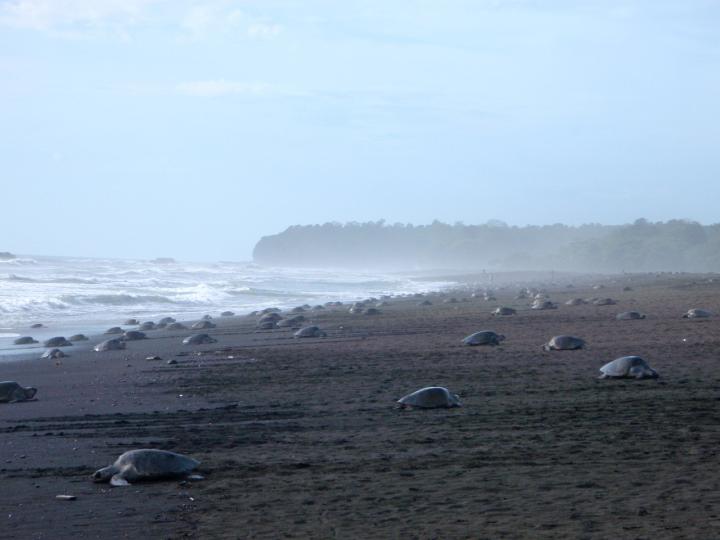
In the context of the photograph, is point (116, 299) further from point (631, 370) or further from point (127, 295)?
point (631, 370)

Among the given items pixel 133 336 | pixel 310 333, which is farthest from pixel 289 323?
pixel 133 336

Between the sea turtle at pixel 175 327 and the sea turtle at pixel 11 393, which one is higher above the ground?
the sea turtle at pixel 11 393

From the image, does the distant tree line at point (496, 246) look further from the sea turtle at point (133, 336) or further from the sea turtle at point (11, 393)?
the sea turtle at point (11, 393)

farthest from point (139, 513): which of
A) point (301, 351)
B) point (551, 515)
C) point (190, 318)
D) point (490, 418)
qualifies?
point (190, 318)

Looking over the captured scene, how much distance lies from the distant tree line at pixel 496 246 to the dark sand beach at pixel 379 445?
92.0 meters

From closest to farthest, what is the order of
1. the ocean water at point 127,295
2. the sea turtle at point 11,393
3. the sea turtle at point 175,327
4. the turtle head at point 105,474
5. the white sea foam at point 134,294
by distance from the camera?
the turtle head at point 105,474 → the sea turtle at point 11,393 → the sea turtle at point 175,327 → the ocean water at point 127,295 → the white sea foam at point 134,294

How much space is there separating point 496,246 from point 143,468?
157 meters

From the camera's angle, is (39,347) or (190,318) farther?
(190,318)

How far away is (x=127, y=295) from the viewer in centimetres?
4503

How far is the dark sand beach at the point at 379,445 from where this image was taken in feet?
23.0

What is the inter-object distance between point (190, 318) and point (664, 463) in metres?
29.1

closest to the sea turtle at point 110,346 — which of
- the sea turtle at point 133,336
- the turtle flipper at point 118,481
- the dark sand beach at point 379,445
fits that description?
the sea turtle at point 133,336

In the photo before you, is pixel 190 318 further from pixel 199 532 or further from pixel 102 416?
pixel 199 532

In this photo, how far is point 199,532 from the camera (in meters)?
6.86
